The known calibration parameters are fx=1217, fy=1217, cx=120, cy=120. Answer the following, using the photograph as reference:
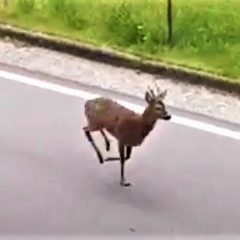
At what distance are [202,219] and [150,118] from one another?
674 mm

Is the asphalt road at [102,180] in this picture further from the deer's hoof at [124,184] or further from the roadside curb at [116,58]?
the roadside curb at [116,58]

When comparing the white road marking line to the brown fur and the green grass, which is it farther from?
the brown fur

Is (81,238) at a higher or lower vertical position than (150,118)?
lower

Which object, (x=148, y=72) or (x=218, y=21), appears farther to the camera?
(x=218, y=21)

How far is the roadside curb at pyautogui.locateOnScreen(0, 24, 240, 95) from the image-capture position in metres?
8.89

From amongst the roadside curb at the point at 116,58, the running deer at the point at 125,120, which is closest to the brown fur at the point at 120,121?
the running deer at the point at 125,120

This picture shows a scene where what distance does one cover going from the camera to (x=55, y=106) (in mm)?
8672

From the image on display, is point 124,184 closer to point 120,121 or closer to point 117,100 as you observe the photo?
point 120,121

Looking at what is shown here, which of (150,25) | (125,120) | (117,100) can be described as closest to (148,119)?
(125,120)

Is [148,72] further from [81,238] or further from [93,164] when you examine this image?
[81,238]

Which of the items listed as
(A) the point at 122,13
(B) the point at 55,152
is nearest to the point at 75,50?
(A) the point at 122,13

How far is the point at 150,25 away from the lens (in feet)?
31.9

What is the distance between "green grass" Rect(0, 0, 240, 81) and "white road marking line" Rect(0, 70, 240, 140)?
72cm

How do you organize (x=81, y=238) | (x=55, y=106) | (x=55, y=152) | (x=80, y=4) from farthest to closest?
(x=80, y=4) → (x=55, y=106) → (x=55, y=152) → (x=81, y=238)
